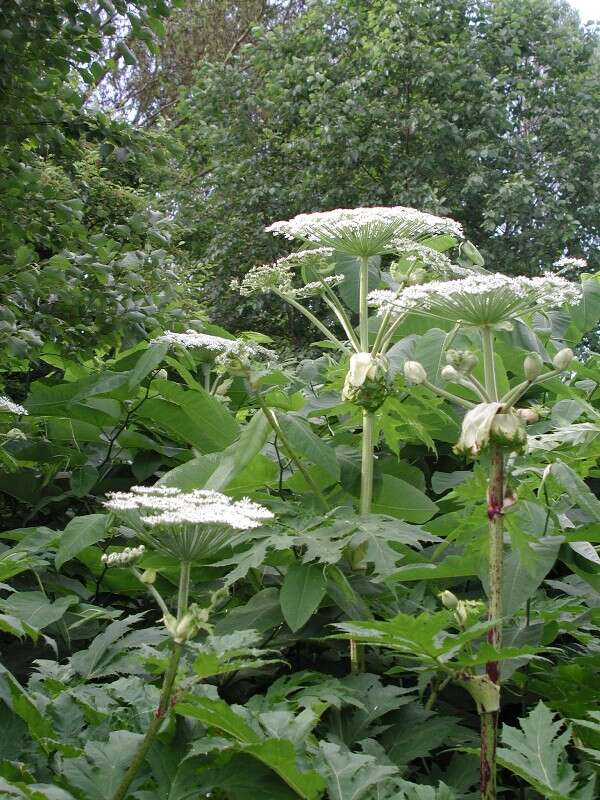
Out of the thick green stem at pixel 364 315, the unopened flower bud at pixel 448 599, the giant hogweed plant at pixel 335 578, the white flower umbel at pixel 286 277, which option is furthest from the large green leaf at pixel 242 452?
the unopened flower bud at pixel 448 599

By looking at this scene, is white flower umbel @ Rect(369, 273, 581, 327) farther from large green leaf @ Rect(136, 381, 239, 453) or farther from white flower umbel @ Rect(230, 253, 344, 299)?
large green leaf @ Rect(136, 381, 239, 453)

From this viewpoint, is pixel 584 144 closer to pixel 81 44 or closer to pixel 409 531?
pixel 81 44

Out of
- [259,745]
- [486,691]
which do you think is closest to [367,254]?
[486,691]

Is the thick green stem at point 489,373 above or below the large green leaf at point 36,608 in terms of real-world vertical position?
above

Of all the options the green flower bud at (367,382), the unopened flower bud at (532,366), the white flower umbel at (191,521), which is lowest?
the white flower umbel at (191,521)

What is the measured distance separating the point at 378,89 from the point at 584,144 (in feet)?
10.8

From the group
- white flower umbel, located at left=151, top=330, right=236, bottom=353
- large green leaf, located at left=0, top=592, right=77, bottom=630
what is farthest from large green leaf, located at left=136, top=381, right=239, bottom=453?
large green leaf, located at left=0, top=592, right=77, bottom=630

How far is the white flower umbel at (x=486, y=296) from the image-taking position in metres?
1.31

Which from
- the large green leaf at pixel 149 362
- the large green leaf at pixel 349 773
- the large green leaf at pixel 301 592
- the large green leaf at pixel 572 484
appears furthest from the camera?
the large green leaf at pixel 149 362

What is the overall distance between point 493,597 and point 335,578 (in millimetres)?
384

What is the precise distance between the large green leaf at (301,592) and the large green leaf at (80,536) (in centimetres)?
38

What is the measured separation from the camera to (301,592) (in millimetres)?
1534

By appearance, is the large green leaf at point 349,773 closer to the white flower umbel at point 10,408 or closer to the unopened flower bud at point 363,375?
the unopened flower bud at point 363,375

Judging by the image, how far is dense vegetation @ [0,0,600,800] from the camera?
1170mm
